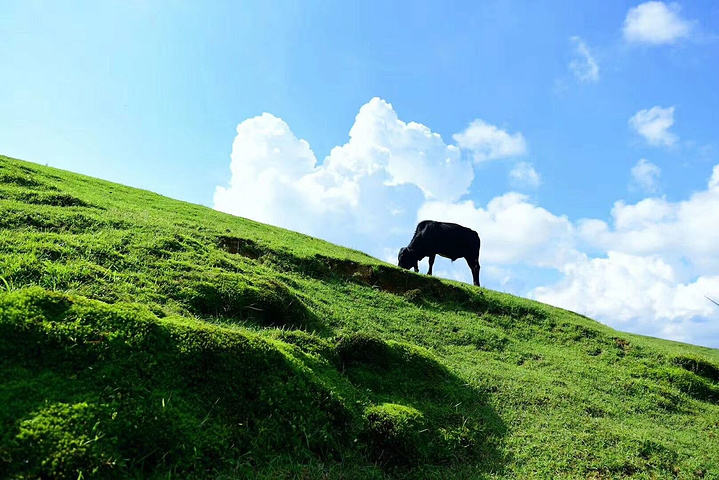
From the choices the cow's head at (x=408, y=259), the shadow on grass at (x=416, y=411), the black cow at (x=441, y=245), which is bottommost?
the shadow on grass at (x=416, y=411)

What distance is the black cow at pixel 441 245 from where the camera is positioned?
23812 mm

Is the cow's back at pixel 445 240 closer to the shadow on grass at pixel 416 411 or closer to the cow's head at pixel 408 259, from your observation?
the cow's head at pixel 408 259

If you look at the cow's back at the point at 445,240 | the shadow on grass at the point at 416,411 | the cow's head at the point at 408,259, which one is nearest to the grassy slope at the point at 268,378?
the shadow on grass at the point at 416,411

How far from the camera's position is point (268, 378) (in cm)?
511

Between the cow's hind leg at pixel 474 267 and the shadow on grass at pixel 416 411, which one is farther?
the cow's hind leg at pixel 474 267

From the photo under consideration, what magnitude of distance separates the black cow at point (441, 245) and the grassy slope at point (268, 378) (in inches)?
397

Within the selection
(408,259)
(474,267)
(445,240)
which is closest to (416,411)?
(408,259)

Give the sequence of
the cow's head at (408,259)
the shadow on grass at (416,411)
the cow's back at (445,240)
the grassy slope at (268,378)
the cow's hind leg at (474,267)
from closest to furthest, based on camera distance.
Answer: the grassy slope at (268,378) < the shadow on grass at (416,411) < the cow's head at (408,259) < the cow's back at (445,240) < the cow's hind leg at (474,267)

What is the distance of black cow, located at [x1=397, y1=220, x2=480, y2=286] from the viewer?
23812 millimetres

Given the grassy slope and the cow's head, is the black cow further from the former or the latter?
the grassy slope

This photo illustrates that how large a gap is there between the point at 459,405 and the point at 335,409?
7.98 ft

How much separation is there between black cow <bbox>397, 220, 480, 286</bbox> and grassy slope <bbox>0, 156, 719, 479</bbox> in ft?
33.1

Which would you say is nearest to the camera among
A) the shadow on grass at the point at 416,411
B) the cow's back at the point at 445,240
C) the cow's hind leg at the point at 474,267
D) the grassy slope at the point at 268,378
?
the grassy slope at the point at 268,378

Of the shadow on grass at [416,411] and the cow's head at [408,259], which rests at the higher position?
the cow's head at [408,259]
